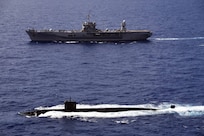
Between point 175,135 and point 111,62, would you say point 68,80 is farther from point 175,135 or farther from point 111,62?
point 175,135

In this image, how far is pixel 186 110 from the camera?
134 meters

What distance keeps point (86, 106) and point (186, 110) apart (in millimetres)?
26287

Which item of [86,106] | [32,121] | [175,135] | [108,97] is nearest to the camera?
[175,135]

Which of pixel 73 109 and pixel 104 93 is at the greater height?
pixel 104 93

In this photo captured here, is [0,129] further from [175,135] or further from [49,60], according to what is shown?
[49,60]

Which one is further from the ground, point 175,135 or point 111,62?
point 111,62

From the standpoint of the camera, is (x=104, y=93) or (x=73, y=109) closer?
(x=73, y=109)

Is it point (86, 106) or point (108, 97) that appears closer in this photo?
point (86, 106)

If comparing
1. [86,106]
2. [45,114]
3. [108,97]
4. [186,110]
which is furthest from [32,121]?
[186,110]

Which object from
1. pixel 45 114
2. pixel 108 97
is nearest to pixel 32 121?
pixel 45 114

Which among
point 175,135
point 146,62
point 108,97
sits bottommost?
point 175,135

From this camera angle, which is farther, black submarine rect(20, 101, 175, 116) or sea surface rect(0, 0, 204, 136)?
black submarine rect(20, 101, 175, 116)

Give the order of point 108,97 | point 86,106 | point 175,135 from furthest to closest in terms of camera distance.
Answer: point 108,97, point 86,106, point 175,135

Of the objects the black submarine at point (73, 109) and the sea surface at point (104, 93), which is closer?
the sea surface at point (104, 93)
